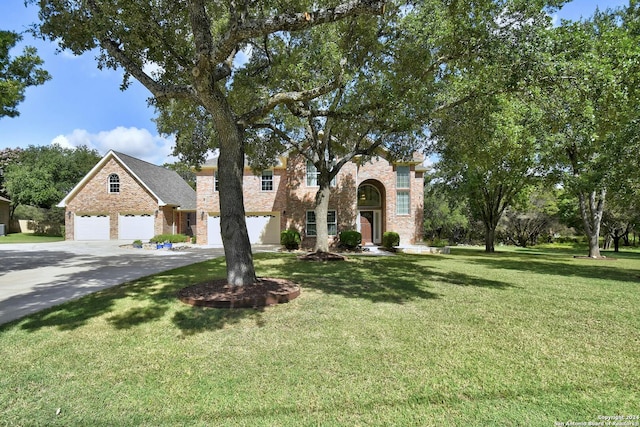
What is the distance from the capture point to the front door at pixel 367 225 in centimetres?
2344

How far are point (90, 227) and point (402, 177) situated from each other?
23.3 m

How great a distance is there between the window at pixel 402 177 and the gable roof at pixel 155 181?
1711 cm

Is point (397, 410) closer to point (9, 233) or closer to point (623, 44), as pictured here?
point (623, 44)

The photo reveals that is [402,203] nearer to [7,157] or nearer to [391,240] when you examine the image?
[391,240]

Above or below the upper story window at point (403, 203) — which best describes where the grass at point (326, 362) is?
below

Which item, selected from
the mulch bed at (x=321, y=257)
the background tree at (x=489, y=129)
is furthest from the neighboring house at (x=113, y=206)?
the background tree at (x=489, y=129)

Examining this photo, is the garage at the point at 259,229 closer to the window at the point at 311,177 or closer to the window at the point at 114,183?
the window at the point at 311,177

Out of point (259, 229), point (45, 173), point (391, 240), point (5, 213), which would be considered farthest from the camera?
point (45, 173)

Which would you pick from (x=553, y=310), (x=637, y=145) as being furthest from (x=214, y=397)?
Result: (x=637, y=145)

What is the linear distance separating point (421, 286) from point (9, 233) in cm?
4258

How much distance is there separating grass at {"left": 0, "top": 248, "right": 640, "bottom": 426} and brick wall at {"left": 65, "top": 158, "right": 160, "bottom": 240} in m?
19.9

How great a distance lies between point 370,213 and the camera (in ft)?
77.4

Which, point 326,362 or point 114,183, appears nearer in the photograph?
point 326,362

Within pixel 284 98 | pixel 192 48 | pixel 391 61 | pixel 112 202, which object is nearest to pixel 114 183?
pixel 112 202
